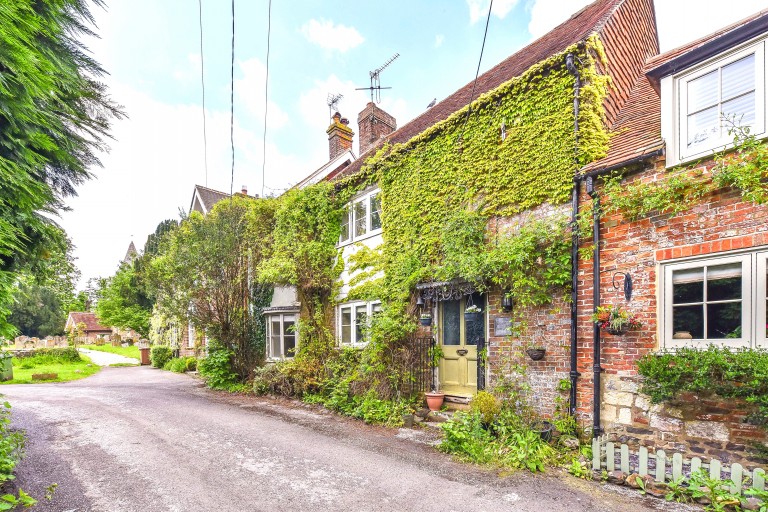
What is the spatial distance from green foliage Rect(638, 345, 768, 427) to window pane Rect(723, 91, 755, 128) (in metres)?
3.05

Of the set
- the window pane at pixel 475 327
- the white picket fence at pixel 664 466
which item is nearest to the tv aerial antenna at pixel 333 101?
the window pane at pixel 475 327

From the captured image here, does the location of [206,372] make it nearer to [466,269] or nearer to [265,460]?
[265,460]

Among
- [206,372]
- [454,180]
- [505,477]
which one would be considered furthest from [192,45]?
[206,372]

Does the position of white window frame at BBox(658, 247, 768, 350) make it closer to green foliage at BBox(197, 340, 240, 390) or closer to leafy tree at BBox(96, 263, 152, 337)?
green foliage at BBox(197, 340, 240, 390)

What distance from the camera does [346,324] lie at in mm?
11672

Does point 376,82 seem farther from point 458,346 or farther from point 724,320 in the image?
point 724,320

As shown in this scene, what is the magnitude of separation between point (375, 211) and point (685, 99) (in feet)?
24.0

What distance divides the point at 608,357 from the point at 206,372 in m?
12.5

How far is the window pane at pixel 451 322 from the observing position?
8.87 meters

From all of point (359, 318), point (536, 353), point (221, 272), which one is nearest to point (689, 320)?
point (536, 353)

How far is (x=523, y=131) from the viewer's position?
7617 mm

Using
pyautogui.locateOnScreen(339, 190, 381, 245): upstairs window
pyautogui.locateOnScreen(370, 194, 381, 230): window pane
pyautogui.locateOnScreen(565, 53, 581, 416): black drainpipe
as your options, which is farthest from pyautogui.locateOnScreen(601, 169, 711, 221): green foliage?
pyautogui.locateOnScreen(370, 194, 381, 230): window pane

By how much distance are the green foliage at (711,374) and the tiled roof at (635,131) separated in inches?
117

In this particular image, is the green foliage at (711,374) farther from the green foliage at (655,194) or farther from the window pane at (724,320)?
the green foliage at (655,194)
